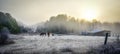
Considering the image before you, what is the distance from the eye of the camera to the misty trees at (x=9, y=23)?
23.9ft

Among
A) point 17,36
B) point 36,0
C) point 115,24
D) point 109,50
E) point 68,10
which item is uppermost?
point 36,0

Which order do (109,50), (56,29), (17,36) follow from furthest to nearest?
1. (56,29)
2. (17,36)
3. (109,50)

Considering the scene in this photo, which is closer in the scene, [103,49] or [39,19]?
[103,49]

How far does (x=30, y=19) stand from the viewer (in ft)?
23.7

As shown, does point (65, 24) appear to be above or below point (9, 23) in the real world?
below

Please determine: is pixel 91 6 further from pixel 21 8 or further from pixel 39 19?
pixel 21 8

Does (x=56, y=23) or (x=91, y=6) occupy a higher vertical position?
(x=91, y=6)

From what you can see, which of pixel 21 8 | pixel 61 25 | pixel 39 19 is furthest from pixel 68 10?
pixel 21 8

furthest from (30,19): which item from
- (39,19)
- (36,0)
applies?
(36,0)

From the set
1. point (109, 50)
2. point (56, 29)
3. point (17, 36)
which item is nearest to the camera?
point (109, 50)

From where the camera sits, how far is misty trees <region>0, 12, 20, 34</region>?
728cm

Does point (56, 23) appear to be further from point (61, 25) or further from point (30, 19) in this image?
point (30, 19)

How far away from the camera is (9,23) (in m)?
7.71

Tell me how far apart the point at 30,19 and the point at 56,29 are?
148 cm
